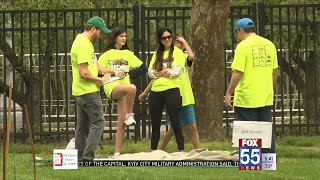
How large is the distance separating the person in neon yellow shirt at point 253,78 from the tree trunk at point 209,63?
4.50 meters

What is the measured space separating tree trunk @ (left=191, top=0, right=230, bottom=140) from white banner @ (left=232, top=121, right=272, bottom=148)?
18.5ft

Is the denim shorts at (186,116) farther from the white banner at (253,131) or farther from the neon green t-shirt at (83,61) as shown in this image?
the white banner at (253,131)

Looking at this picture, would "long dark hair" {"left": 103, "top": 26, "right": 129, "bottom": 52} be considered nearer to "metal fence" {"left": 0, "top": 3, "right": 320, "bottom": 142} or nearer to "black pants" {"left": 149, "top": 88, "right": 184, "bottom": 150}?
"black pants" {"left": 149, "top": 88, "right": 184, "bottom": 150}

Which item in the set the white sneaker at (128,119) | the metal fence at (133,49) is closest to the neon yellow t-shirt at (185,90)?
the white sneaker at (128,119)

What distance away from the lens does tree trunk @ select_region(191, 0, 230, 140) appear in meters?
18.0

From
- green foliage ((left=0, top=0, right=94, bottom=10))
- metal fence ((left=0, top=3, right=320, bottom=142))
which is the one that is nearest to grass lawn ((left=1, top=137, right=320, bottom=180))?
metal fence ((left=0, top=3, right=320, bottom=142))

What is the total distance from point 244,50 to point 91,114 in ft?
6.72

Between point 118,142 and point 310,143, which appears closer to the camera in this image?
point 118,142

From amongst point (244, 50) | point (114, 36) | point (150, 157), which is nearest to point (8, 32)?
point (114, 36)

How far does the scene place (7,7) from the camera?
20156 mm

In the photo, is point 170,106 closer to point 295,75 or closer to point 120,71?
point 120,71

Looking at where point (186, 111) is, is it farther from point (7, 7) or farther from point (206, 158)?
point (7, 7)

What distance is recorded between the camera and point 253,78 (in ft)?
44.3

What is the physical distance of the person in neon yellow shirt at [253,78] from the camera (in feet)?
44.1
